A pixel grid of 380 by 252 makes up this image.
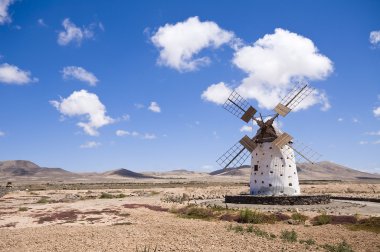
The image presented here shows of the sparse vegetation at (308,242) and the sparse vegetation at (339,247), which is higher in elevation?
the sparse vegetation at (308,242)

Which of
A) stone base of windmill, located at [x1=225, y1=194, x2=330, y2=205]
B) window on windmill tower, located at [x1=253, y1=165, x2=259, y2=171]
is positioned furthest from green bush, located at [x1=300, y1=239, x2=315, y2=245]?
window on windmill tower, located at [x1=253, y1=165, x2=259, y2=171]

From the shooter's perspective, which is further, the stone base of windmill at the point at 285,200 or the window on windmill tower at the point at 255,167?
the window on windmill tower at the point at 255,167

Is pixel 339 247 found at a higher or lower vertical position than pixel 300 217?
lower

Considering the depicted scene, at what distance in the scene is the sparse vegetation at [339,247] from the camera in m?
15.5

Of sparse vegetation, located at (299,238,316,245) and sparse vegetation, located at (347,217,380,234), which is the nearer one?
sparse vegetation, located at (299,238,316,245)

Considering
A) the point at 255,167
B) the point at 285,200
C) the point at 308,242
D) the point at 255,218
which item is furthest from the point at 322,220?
the point at 255,167

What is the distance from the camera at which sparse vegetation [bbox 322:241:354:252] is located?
50.9ft

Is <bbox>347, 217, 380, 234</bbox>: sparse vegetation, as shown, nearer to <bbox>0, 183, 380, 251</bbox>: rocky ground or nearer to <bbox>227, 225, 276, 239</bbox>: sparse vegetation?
<bbox>0, 183, 380, 251</bbox>: rocky ground

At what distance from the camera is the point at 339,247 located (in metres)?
15.8

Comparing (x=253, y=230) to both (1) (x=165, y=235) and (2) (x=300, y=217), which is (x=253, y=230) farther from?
(2) (x=300, y=217)

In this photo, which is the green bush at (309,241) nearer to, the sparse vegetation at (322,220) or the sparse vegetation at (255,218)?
the sparse vegetation at (322,220)

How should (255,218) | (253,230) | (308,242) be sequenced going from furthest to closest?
(255,218), (253,230), (308,242)

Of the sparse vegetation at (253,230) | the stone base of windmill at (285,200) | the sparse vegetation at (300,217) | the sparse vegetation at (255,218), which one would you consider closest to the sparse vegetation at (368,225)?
the sparse vegetation at (300,217)

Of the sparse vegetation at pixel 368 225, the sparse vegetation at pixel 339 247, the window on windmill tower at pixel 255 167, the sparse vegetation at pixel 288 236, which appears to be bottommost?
the sparse vegetation at pixel 339 247
